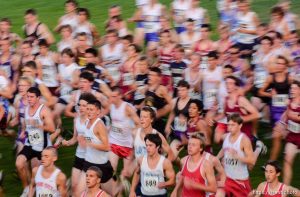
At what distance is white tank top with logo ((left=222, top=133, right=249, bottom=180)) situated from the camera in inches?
414

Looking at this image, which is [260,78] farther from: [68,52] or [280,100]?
[68,52]

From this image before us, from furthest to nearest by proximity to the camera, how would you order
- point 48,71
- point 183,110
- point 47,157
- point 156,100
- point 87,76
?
point 48,71, point 156,100, point 87,76, point 183,110, point 47,157

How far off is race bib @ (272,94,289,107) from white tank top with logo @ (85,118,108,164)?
114 inches

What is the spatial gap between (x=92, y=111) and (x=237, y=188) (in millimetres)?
1994

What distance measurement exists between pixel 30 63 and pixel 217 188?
4222 millimetres

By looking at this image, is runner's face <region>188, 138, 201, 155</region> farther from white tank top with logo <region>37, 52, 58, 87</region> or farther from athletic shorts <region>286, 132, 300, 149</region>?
white tank top with logo <region>37, 52, 58, 87</region>

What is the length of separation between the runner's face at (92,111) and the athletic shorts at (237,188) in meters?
1.81

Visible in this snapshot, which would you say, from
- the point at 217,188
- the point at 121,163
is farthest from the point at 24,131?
the point at 217,188

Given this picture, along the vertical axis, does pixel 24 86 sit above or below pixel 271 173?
above

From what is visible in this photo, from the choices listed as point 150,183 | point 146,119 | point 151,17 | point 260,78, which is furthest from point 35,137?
point 151,17

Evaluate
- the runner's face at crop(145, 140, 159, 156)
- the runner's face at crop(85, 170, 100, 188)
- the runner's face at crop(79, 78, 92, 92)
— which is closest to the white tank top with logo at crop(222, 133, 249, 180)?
the runner's face at crop(145, 140, 159, 156)

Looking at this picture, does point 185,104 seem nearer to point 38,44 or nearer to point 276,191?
point 276,191

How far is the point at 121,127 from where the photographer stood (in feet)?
39.5

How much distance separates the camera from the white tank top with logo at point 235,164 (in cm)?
1051
